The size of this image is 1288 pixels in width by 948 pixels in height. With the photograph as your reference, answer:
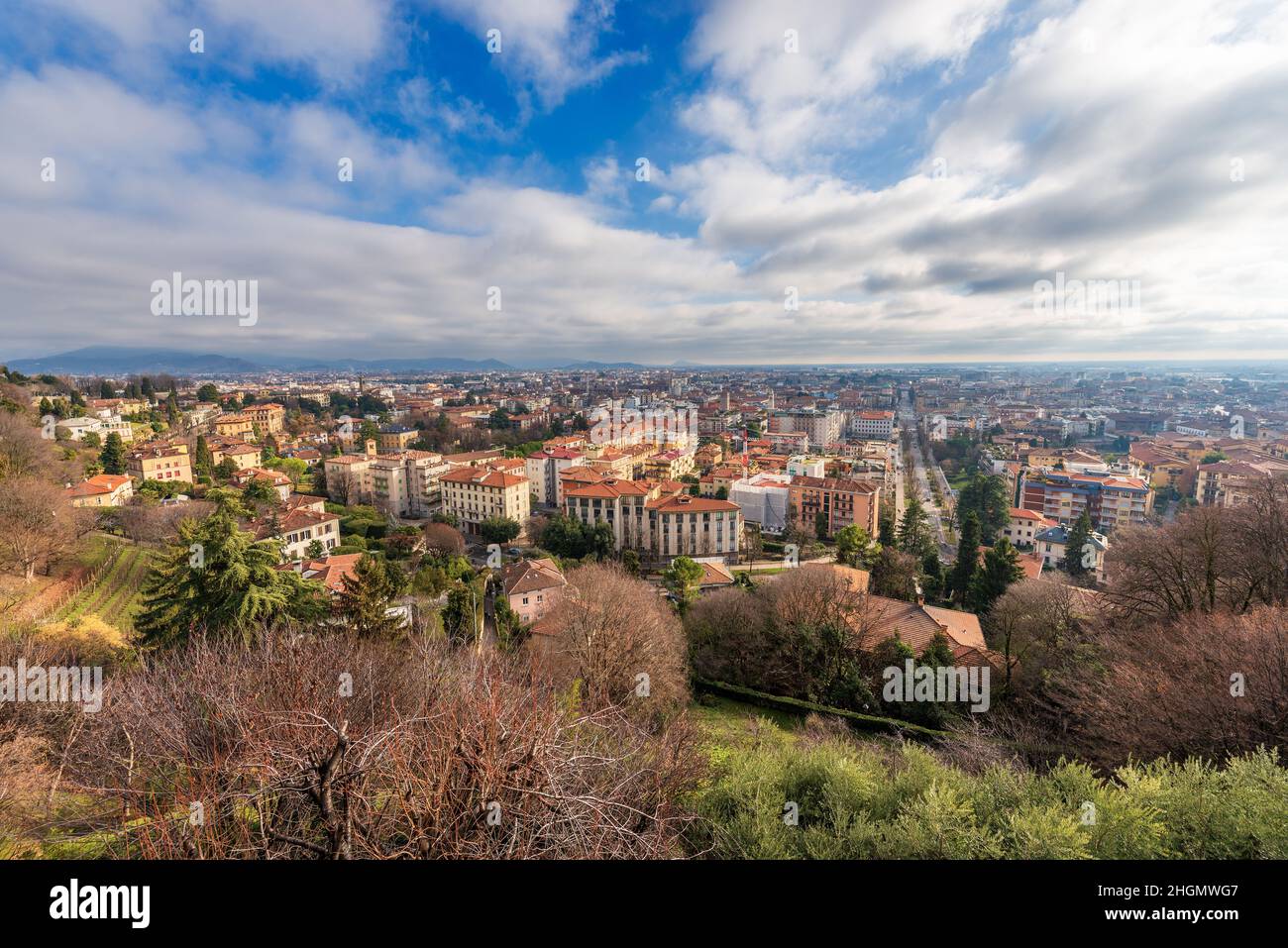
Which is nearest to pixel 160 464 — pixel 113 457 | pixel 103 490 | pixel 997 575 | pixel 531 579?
pixel 113 457

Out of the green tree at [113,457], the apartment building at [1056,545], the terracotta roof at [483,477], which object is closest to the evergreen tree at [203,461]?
the green tree at [113,457]

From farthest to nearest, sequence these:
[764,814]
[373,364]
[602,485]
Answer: [373,364]
[602,485]
[764,814]

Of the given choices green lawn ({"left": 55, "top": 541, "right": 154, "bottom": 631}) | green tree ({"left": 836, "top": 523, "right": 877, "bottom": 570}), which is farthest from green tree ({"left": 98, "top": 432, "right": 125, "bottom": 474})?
green tree ({"left": 836, "top": 523, "right": 877, "bottom": 570})

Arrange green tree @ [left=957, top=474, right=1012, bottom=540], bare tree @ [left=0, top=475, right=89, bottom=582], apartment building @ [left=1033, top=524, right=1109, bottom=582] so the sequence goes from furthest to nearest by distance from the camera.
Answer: green tree @ [left=957, top=474, right=1012, bottom=540], apartment building @ [left=1033, top=524, right=1109, bottom=582], bare tree @ [left=0, top=475, right=89, bottom=582]

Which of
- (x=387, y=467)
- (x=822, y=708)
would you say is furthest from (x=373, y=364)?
(x=822, y=708)

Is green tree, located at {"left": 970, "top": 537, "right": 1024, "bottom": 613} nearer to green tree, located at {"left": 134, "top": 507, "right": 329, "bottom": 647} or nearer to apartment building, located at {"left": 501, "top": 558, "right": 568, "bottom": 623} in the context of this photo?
apartment building, located at {"left": 501, "top": 558, "right": 568, "bottom": 623}

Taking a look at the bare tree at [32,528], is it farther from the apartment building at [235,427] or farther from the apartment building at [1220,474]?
the apartment building at [1220,474]

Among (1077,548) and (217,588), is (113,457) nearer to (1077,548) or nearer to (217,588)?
(217,588)
